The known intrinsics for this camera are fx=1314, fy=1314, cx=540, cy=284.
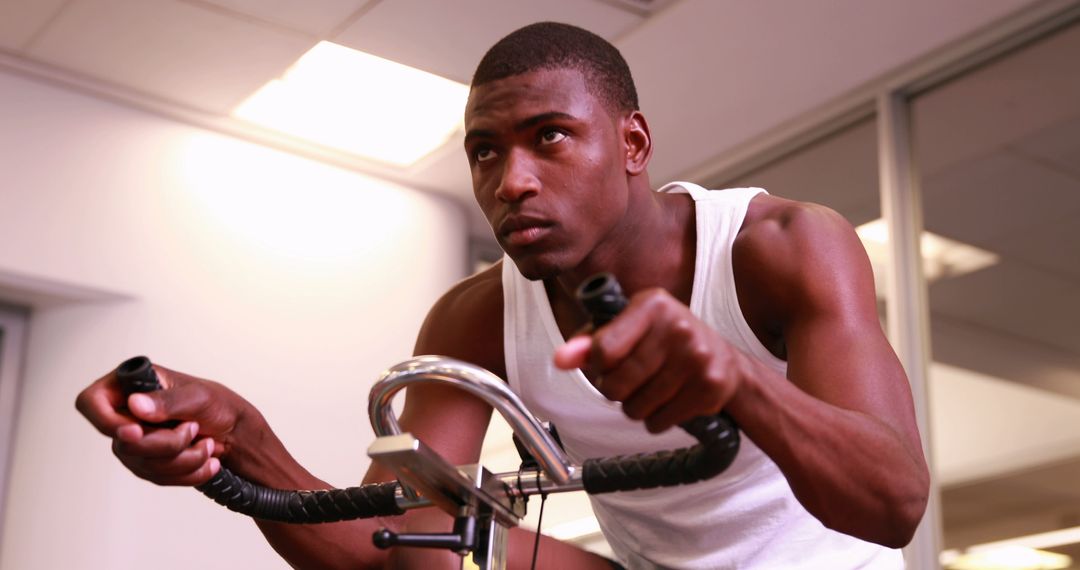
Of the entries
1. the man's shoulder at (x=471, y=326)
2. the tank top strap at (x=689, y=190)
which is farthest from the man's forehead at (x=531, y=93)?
the man's shoulder at (x=471, y=326)

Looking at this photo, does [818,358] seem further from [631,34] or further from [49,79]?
[49,79]

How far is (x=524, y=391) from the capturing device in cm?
167

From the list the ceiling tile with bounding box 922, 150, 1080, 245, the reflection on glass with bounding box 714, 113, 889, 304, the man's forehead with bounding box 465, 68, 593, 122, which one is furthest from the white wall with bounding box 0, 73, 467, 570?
the man's forehead with bounding box 465, 68, 593, 122

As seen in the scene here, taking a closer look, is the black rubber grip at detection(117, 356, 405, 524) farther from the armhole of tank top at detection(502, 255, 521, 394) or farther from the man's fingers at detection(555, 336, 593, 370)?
the armhole of tank top at detection(502, 255, 521, 394)

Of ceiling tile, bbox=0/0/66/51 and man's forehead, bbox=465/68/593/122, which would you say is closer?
man's forehead, bbox=465/68/593/122

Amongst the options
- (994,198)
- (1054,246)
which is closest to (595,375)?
(1054,246)

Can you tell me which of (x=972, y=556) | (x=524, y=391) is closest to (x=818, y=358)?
(x=524, y=391)

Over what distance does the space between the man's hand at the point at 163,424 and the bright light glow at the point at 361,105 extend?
212 cm

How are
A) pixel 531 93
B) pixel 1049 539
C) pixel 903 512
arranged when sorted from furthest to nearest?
pixel 1049 539, pixel 531 93, pixel 903 512

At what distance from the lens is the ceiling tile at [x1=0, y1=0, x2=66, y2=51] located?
10.3ft

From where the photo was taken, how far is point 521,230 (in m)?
1.38

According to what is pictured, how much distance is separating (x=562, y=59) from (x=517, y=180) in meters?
0.21

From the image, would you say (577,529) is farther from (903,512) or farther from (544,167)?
(903,512)

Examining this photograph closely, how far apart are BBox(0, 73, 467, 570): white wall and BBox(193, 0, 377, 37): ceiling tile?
26.3 inches
